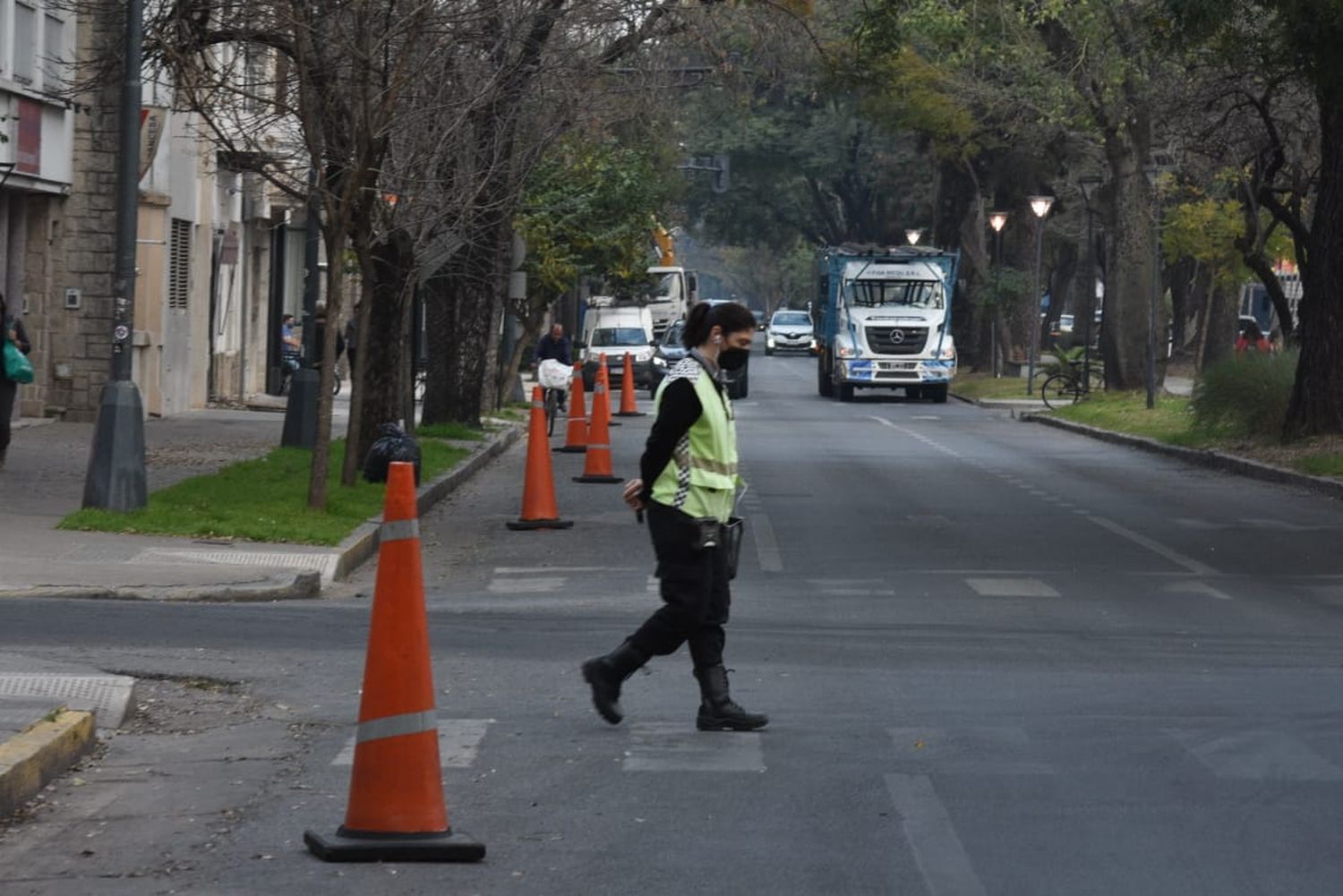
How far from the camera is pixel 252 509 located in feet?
58.9

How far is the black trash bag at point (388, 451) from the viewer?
806 inches

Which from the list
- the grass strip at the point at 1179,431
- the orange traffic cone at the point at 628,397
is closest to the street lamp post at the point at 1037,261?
the grass strip at the point at 1179,431

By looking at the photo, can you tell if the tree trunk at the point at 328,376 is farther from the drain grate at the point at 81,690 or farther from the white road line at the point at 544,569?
the drain grate at the point at 81,690

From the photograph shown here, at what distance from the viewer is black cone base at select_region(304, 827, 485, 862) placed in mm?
6824

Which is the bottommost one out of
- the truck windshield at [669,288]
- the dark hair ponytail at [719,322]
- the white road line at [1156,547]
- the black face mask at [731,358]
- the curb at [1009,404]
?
the white road line at [1156,547]

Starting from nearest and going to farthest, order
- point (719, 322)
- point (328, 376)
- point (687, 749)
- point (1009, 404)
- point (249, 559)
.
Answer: point (687, 749) → point (719, 322) → point (249, 559) → point (328, 376) → point (1009, 404)

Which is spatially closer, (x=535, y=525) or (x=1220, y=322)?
(x=535, y=525)

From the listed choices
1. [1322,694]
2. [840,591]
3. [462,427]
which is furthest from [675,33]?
[1322,694]

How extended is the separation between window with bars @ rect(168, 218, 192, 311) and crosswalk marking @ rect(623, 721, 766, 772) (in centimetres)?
2685

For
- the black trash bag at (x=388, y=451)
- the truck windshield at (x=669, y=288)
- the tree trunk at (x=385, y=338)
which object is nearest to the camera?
the black trash bag at (x=388, y=451)

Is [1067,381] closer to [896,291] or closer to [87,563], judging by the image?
[896,291]

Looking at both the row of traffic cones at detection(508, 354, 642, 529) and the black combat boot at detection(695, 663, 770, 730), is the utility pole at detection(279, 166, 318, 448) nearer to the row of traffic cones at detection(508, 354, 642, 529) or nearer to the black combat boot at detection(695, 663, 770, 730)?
the row of traffic cones at detection(508, 354, 642, 529)

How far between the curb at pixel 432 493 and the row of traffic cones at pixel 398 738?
599 mm

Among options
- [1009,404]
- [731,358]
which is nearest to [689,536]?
[731,358]
